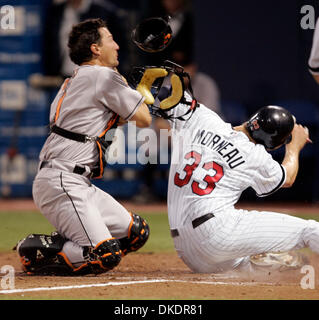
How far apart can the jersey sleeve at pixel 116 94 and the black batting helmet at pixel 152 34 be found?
41 cm

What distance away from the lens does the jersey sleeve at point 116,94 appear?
15.6ft

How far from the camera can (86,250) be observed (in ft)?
15.5

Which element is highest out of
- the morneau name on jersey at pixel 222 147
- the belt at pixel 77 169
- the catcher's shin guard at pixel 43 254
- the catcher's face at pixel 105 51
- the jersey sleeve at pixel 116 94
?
the catcher's face at pixel 105 51

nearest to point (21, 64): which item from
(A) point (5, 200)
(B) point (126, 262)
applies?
(A) point (5, 200)

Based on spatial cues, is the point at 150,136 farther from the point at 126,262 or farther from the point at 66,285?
the point at 66,285

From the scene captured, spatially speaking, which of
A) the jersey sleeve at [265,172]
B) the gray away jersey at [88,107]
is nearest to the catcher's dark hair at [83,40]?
the gray away jersey at [88,107]

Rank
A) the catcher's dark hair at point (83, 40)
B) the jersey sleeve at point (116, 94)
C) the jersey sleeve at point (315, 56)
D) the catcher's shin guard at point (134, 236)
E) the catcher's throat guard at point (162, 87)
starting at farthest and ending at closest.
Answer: the catcher's shin guard at point (134, 236)
the catcher's dark hair at point (83, 40)
the jersey sleeve at point (116, 94)
the catcher's throat guard at point (162, 87)
the jersey sleeve at point (315, 56)

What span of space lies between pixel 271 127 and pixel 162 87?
83 centimetres

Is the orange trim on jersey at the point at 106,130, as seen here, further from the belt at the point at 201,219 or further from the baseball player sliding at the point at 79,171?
the belt at the point at 201,219

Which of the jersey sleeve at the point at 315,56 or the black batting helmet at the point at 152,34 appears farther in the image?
the black batting helmet at the point at 152,34

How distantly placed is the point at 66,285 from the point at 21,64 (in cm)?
812

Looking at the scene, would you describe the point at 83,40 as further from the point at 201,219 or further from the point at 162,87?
the point at 201,219

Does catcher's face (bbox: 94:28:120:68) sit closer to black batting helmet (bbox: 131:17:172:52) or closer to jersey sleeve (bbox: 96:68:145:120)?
jersey sleeve (bbox: 96:68:145:120)

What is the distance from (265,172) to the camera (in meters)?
4.55
